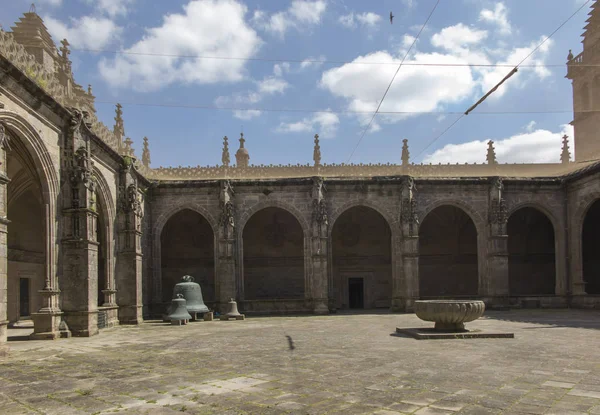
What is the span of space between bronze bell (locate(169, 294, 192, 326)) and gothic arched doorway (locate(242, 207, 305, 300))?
388 inches

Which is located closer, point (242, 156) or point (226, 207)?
point (226, 207)

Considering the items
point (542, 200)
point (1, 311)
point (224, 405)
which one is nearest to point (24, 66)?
point (1, 311)

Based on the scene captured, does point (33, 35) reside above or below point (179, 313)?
above

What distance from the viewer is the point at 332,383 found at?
766 centimetres

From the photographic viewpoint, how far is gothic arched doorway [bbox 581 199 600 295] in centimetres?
2686

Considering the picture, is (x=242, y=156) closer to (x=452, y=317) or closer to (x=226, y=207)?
(x=226, y=207)

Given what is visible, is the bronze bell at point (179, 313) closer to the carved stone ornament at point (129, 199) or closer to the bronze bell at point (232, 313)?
the bronze bell at point (232, 313)

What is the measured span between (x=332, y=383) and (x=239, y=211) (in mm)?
17562

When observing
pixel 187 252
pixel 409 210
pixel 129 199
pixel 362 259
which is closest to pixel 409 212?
pixel 409 210

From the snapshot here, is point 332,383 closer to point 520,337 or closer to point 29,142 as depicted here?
point 520,337

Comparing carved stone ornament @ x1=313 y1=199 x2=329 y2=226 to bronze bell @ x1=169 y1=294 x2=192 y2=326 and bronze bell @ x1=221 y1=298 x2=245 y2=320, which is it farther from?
bronze bell @ x1=169 y1=294 x2=192 y2=326

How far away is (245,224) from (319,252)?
4.67 metres

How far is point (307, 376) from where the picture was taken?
26.9ft

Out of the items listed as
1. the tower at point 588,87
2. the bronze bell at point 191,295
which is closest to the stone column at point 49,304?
the bronze bell at point 191,295
